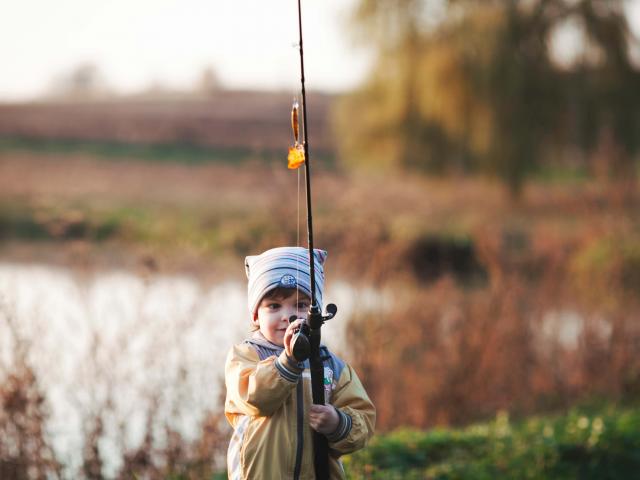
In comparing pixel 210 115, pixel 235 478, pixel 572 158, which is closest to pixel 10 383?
pixel 235 478

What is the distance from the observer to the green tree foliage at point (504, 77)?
17.2 metres

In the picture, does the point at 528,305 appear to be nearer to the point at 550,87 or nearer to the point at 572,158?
the point at 550,87

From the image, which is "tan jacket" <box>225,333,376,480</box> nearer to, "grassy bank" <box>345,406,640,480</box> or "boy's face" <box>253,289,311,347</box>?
"boy's face" <box>253,289,311,347</box>

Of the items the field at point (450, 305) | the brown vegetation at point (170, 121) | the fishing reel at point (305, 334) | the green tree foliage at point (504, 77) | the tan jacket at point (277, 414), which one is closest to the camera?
the fishing reel at point (305, 334)

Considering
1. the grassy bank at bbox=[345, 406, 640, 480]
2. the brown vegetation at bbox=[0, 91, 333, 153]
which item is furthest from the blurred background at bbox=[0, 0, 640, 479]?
the brown vegetation at bbox=[0, 91, 333, 153]

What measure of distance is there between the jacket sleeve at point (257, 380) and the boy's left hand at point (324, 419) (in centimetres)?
12

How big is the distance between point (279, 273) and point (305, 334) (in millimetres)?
293

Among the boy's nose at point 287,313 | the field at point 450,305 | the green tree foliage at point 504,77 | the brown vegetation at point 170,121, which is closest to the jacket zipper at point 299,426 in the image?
the boy's nose at point 287,313

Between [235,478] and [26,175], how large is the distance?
24.4 m

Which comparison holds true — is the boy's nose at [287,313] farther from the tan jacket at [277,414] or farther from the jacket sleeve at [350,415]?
the jacket sleeve at [350,415]

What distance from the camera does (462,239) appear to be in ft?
57.1

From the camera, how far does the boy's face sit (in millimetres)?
2992

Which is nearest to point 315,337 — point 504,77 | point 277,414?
point 277,414

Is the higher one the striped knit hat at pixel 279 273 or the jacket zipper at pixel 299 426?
the striped knit hat at pixel 279 273
